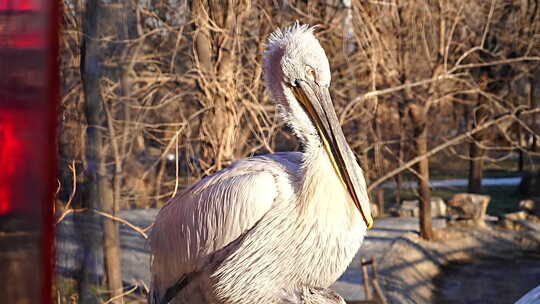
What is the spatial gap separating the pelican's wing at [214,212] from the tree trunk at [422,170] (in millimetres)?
5034

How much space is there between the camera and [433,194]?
10.5 meters

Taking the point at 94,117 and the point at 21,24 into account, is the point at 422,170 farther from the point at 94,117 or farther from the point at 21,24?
the point at 21,24

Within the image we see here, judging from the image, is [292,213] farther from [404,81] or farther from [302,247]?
[404,81]

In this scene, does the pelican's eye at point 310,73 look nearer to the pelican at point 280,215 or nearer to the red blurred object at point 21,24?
the pelican at point 280,215

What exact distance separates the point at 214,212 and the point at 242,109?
1803mm

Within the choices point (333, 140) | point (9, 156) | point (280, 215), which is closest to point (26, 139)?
point (9, 156)

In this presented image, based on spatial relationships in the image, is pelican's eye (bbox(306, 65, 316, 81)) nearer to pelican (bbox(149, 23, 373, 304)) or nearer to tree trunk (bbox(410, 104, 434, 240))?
pelican (bbox(149, 23, 373, 304))

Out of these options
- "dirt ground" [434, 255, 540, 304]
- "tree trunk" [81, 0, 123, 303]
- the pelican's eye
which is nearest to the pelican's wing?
the pelican's eye

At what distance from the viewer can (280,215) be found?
5.14 feet

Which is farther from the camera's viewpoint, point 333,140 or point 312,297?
point 333,140

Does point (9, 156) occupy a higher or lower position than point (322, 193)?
higher

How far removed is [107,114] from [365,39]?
453 cm

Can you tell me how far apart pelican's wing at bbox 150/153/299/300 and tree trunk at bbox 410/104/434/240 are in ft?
16.5

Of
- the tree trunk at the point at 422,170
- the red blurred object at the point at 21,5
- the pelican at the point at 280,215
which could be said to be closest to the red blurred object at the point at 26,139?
the red blurred object at the point at 21,5
